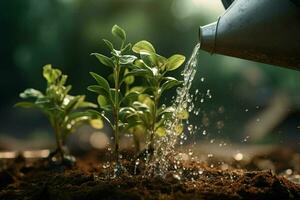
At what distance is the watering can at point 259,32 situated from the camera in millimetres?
1660

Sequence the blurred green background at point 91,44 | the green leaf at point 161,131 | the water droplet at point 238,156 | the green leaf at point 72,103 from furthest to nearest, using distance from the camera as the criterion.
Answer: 1. the blurred green background at point 91,44
2. the water droplet at point 238,156
3. the green leaf at point 72,103
4. the green leaf at point 161,131

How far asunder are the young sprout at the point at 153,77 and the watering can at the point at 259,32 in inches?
5.8

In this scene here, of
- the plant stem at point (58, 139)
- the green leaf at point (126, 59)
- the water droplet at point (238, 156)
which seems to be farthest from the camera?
the water droplet at point (238, 156)

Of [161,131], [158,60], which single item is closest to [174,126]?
[161,131]

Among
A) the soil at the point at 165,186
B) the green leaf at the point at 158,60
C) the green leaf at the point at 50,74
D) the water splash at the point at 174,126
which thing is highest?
the green leaf at the point at 50,74

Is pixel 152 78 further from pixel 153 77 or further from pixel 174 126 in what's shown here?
pixel 174 126

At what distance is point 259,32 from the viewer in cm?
171

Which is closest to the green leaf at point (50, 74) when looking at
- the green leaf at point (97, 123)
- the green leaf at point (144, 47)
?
the green leaf at point (97, 123)

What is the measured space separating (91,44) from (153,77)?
6095 millimetres

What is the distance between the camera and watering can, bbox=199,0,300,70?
1.66 metres

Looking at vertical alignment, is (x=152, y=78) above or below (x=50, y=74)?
below

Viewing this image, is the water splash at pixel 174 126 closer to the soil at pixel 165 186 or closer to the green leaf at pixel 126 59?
the soil at pixel 165 186

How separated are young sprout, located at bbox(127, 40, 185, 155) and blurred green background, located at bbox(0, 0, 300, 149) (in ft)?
18.2

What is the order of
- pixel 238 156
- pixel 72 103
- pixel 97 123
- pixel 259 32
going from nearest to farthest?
1. pixel 259 32
2. pixel 72 103
3. pixel 97 123
4. pixel 238 156
